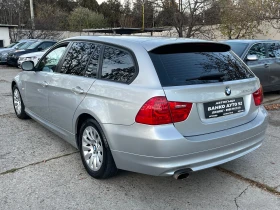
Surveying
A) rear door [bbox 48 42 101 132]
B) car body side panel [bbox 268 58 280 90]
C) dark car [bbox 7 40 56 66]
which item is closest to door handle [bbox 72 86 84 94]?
rear door [bbox 48 42 101 132]

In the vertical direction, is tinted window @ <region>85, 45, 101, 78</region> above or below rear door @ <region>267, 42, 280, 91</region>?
above

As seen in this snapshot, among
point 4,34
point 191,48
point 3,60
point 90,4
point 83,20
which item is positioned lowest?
point 3,60

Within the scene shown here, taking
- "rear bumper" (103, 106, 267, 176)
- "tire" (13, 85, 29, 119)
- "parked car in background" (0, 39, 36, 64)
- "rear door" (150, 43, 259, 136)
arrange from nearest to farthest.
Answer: "rear bumper" (103, 106, 267, 176), "rear door" (150, 43, 259, 136), "tire" (13, 85, 29, 119), "parked car in background" (0, 39, 36, 64)

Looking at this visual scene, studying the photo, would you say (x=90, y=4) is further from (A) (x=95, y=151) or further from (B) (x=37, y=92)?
(A) (x=95, y=151)

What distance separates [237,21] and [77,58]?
60.7 ft

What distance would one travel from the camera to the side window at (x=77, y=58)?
12.0 feet

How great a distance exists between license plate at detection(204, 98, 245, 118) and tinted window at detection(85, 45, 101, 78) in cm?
134

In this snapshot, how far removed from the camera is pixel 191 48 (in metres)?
3.20

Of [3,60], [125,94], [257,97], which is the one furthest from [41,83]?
[3,60]

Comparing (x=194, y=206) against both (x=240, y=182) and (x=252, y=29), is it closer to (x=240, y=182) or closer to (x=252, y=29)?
(x=240, y=182)

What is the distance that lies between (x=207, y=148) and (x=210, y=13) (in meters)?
19.4

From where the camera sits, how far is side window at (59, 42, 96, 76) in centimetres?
366

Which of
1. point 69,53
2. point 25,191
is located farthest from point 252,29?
point 25,191

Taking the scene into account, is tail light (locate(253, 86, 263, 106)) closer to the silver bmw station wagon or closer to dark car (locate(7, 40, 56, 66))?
the silver bmw station wagon
